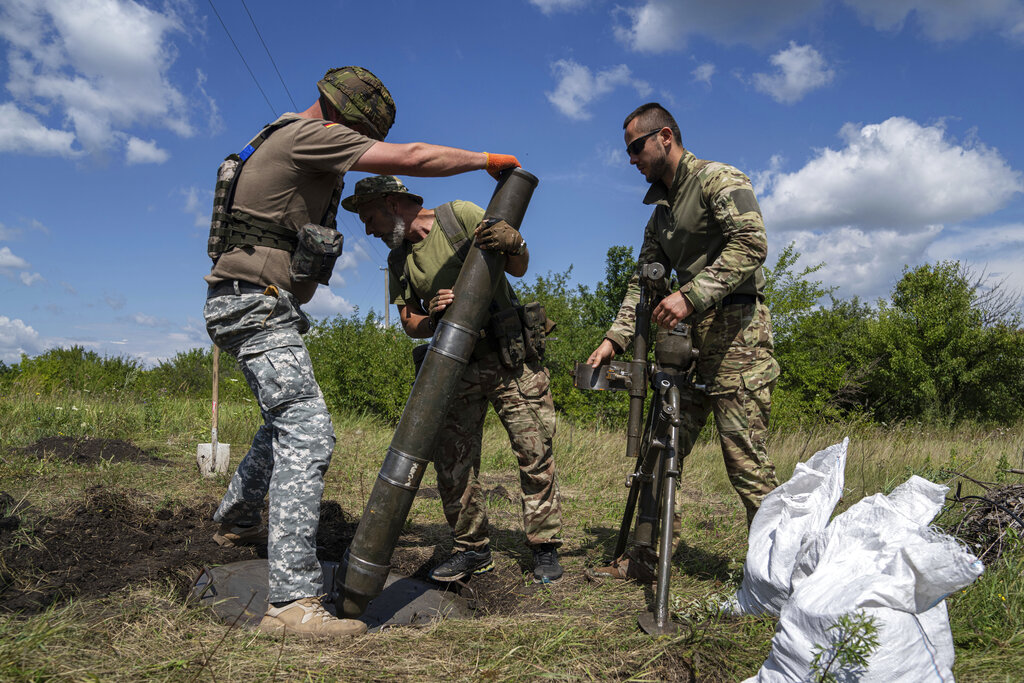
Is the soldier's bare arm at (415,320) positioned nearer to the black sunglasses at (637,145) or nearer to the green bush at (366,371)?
the black sunglasses at (637,145)

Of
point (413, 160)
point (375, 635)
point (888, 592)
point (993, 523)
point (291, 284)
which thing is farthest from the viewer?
point (993, 523)

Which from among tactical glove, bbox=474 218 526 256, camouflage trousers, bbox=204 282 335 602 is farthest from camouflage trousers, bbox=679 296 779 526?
camouflage trousers, bbox=204 282 335 602

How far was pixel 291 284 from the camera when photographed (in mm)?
3078

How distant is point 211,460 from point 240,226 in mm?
3099

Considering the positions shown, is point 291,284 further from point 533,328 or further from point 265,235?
point 533,328

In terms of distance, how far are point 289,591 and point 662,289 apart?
2.36 meters

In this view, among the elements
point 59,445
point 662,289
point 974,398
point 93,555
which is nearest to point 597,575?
point 662,289

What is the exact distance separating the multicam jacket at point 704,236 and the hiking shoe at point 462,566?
4.93ft

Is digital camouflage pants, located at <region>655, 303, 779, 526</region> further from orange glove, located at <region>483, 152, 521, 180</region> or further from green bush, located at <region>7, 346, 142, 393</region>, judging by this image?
green bush, located at <region>7, 346, 142, 393</region>

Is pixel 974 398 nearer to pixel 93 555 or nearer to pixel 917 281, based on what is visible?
pixel 917 281

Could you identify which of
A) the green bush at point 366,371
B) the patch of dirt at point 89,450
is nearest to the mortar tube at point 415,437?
the patch of dirt at point 89,450

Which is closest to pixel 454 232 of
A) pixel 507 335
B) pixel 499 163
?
pixel 499 163

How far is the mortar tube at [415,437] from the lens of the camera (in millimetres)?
2875

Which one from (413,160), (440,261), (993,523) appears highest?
(413,160)
